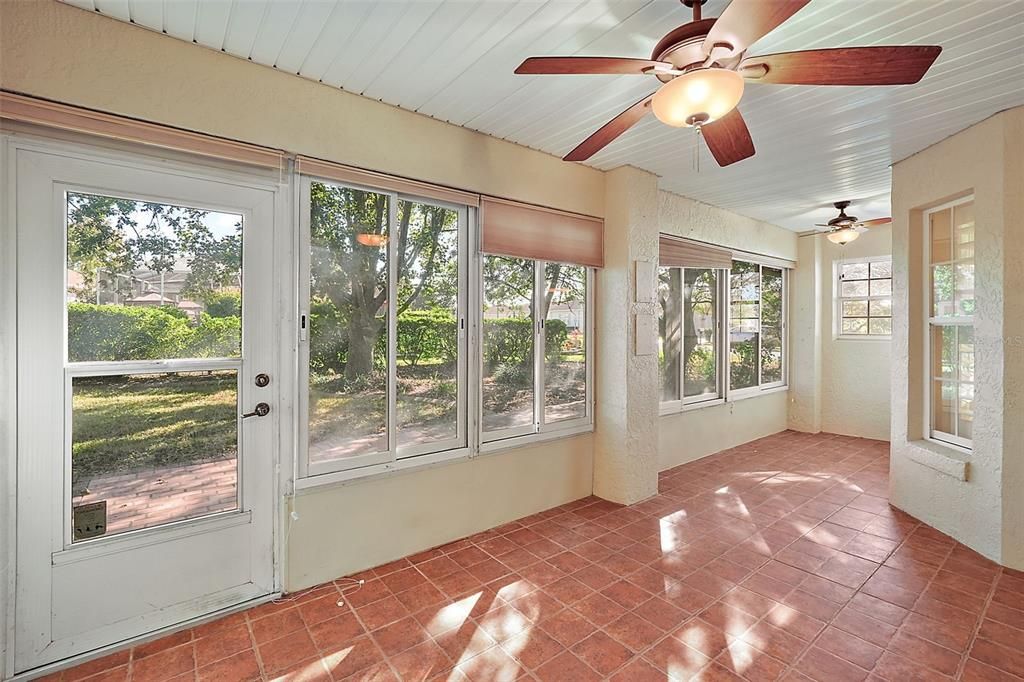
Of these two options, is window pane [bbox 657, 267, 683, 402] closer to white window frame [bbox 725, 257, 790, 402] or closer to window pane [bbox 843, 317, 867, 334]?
white window frame [bbox 725, 257, 790, 402]

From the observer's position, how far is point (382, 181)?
8.59 ft

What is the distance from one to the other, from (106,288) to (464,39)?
1880mm

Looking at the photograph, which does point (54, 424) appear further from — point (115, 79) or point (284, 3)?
point (284, 3)

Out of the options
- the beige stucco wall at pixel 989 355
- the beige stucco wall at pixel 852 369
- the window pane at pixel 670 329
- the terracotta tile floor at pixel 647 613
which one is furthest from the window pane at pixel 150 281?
the beige stucco wall at pixel 852 369

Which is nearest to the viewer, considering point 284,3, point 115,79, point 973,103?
point 284,3

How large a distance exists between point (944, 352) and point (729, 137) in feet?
9.08

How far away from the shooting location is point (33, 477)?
6.07 ft

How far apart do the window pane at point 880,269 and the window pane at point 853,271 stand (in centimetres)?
8

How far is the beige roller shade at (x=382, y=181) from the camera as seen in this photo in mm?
2402

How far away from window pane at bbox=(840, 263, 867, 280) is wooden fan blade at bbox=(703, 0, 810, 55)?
5613 millimetres

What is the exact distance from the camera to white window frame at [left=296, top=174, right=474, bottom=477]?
243 cm

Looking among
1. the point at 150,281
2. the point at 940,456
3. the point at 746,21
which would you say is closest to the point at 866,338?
the point at 940,456

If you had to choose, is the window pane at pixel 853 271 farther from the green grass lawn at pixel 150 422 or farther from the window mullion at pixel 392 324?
the green grass lawn at pixel 150 422

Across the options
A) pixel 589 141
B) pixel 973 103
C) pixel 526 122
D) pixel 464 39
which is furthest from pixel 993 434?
pixel 464 39
